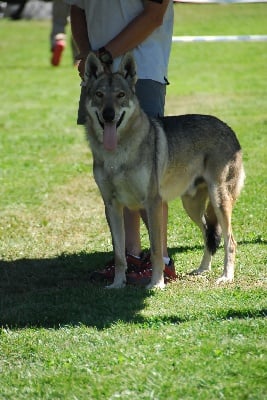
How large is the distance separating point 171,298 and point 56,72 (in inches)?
689

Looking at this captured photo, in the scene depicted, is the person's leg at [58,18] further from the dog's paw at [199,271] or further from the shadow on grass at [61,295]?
the dog's paw at [199,271]

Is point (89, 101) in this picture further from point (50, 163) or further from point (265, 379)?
point (50, 163)

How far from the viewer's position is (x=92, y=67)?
6828 millimetres

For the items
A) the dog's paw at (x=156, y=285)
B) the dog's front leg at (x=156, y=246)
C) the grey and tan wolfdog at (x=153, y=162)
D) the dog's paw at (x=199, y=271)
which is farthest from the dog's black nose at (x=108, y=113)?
the dog's paw at (x=199, y=271)

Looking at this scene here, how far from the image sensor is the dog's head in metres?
6.68

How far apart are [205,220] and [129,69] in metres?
1.62

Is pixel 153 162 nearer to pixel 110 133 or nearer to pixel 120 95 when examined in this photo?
pixel 110 133

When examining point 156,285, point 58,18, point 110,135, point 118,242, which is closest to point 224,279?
point 156,285

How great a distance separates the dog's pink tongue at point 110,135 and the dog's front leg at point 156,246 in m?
0.58

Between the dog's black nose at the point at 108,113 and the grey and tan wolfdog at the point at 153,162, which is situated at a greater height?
the dog's black nose at the point at 108,113

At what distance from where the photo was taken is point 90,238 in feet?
29.7

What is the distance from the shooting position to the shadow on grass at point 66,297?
6.23 m

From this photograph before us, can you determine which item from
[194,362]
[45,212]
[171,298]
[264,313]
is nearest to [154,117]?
[171,298]

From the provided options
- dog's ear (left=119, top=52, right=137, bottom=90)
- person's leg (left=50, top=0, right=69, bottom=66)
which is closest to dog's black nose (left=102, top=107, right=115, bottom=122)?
dog's ear (left=119, top=52, right=137, bottom=90)
